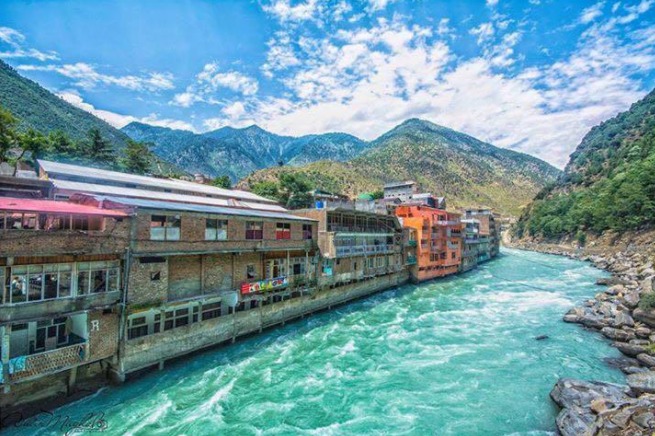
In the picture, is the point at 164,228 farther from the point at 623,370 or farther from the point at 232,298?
the point at 623,370

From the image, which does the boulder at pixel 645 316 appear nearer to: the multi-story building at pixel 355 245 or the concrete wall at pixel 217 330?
the multi-story building at pixel 355 245

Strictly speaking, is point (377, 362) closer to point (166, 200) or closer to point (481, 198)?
point (166, 200)

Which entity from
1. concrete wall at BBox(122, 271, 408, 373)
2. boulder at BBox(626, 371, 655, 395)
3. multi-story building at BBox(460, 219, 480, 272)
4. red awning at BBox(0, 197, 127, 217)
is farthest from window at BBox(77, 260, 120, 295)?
multi-story building at BBox(460, 219, 480, 272)

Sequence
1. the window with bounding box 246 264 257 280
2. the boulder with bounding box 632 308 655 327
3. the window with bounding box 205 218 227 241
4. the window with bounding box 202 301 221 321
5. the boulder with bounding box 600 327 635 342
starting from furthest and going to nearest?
1. the window with bounding box 246 264 257 280
2. the boulder with bounding box 632 308 655 327
3. the window with bounding box 202 301 221 321
4. the boulder with bounding box 600 327 635 342
5. the window with bounding box 205 218 227 241

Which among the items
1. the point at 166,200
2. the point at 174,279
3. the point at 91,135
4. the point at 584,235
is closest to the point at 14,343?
the point at 174,279

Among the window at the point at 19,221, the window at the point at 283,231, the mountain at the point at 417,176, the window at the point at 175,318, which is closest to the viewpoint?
the window at the point at 19,221

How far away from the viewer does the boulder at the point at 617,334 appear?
78.6 feet

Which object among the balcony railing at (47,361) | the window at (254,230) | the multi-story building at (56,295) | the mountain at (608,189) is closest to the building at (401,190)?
the mountain at (608,189)

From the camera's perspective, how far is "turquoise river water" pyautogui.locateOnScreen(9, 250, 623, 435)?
15.3 meters

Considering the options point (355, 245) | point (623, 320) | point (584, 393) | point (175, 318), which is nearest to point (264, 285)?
point (175, 318)

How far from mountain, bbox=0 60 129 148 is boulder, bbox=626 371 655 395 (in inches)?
4674

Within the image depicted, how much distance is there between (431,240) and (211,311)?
37.2 m

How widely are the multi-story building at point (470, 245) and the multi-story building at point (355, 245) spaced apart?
66.8 ft

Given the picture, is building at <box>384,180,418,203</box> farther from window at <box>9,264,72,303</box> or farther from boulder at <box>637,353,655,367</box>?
window at <box>9,264,72,303</box>
